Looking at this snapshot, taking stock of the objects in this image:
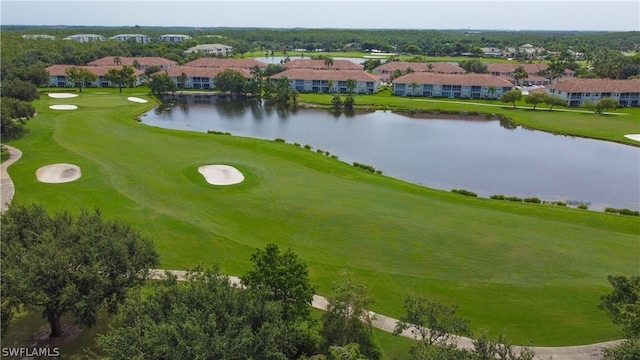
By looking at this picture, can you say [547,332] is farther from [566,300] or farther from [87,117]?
[87,117]

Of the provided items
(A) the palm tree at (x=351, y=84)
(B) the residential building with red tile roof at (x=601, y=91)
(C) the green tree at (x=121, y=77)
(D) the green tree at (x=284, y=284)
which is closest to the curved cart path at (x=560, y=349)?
(D) the green tree at (x=284, y=284)

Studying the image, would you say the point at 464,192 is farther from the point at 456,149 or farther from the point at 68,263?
the point at 68,263

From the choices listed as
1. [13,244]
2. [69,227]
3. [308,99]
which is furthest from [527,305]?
[308,99]

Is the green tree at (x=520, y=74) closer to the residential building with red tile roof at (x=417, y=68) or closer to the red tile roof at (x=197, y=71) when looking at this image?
the residential building with red tile roof at (x=417, y=68)

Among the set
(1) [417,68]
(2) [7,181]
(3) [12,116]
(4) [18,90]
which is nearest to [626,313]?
(2) [7,181]

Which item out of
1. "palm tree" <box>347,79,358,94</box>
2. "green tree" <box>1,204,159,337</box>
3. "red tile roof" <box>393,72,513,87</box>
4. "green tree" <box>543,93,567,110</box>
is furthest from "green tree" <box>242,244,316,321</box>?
"red tile roof" <box>393,72,513,87</box>

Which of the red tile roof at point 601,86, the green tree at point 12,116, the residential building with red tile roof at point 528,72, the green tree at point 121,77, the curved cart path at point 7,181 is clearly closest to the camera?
the curved cart path at point 7,181

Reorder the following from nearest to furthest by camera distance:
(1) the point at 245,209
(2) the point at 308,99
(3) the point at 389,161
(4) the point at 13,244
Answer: (4) the point at 13,244 < (1) the point at 245,209 < (3) the point at 389,161 < (2) the point at 308,99
